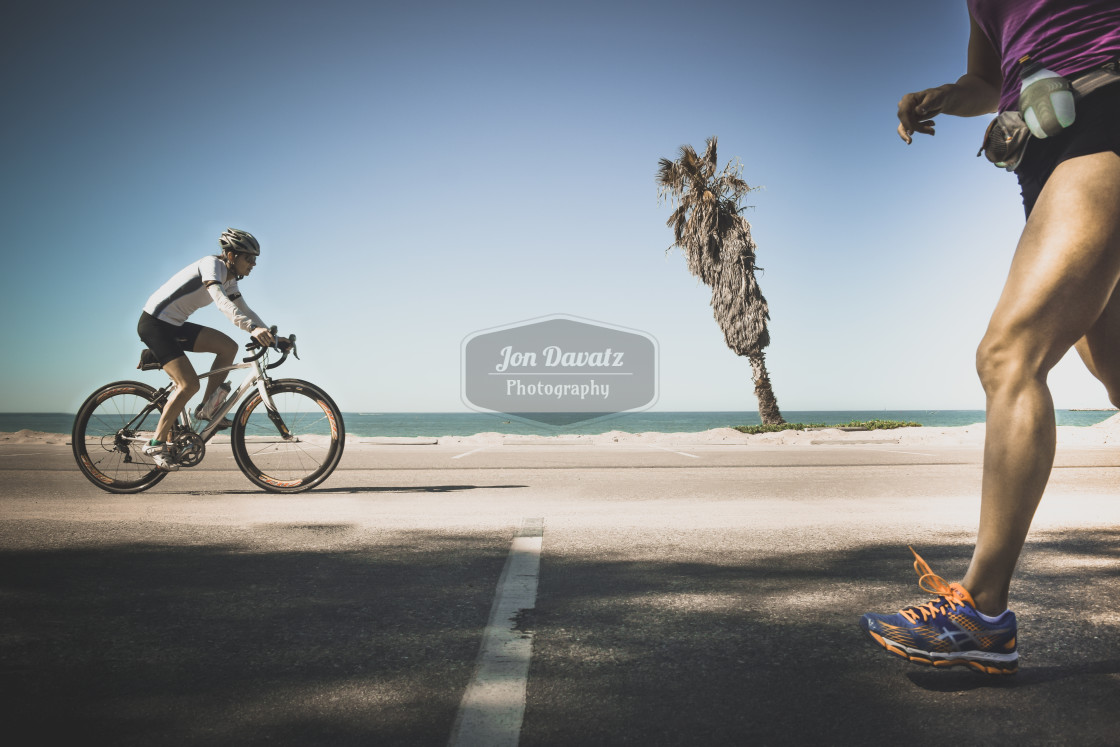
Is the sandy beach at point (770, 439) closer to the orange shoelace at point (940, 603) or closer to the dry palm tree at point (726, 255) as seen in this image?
the dry palm tree at point (726, 255)

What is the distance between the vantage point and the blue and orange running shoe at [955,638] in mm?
1810

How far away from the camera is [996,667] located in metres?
1.80

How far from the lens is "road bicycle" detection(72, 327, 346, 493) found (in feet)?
19.6

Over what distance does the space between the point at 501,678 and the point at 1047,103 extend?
2.11m

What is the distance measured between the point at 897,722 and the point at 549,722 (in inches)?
29.1

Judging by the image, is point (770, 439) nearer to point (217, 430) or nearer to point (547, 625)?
point (217, 430)

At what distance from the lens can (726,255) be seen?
26906mm

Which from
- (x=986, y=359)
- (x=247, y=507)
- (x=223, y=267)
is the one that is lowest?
(x=247, y=507)

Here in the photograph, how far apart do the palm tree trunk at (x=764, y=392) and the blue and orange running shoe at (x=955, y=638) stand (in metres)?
25.4

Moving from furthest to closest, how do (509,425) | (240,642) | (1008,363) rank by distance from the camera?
(509,425) < (240,642) < (1008,363)

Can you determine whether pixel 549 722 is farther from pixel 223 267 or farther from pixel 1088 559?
pixel 223 267

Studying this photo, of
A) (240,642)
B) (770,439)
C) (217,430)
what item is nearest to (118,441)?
(217,430)

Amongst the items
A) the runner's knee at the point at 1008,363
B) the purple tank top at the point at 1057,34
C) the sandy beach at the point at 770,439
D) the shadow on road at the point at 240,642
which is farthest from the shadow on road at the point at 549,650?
the sandy beach at the point at 770,439

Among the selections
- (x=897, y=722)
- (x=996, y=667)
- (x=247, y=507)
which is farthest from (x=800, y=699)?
(x=247, y=507)
